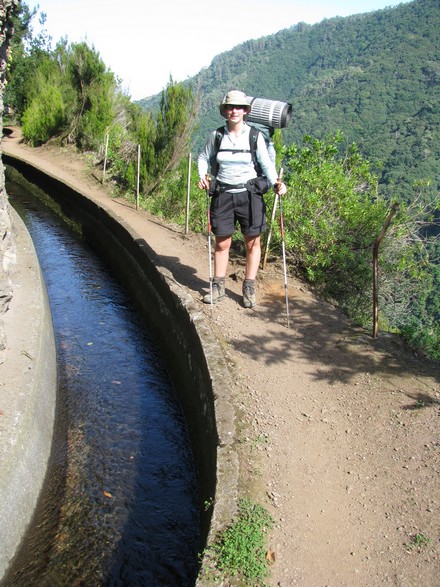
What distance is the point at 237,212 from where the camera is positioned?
5820 mm

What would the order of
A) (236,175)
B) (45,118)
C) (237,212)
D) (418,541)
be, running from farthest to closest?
(45,118)
(237,212)
(236,175)
(418,541)

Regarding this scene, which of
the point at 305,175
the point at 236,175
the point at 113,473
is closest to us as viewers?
the point at 113,473

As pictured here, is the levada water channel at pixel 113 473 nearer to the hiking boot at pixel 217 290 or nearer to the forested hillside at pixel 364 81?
the hiking boot at pixel 217 290

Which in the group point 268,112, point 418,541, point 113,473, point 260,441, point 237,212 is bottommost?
point 113,473

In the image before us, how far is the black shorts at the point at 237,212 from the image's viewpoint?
5.73m

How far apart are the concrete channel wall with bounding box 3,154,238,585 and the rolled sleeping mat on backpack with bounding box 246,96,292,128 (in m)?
2.25

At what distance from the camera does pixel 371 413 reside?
4.53m

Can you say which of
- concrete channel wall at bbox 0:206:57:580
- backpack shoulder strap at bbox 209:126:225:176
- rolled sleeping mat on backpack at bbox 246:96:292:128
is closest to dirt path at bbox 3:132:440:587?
backpack shoulder strap at bbox 209:126:225:176

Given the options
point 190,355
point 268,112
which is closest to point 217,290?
point 190,355

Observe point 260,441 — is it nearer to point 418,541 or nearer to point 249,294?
point 418,541

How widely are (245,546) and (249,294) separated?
139 inches

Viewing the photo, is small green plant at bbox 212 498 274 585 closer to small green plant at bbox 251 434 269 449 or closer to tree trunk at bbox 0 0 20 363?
small green plant at bbox 251 434 269 449

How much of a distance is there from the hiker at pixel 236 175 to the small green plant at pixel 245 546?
120 inches

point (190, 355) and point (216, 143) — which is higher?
point (216, 143)
